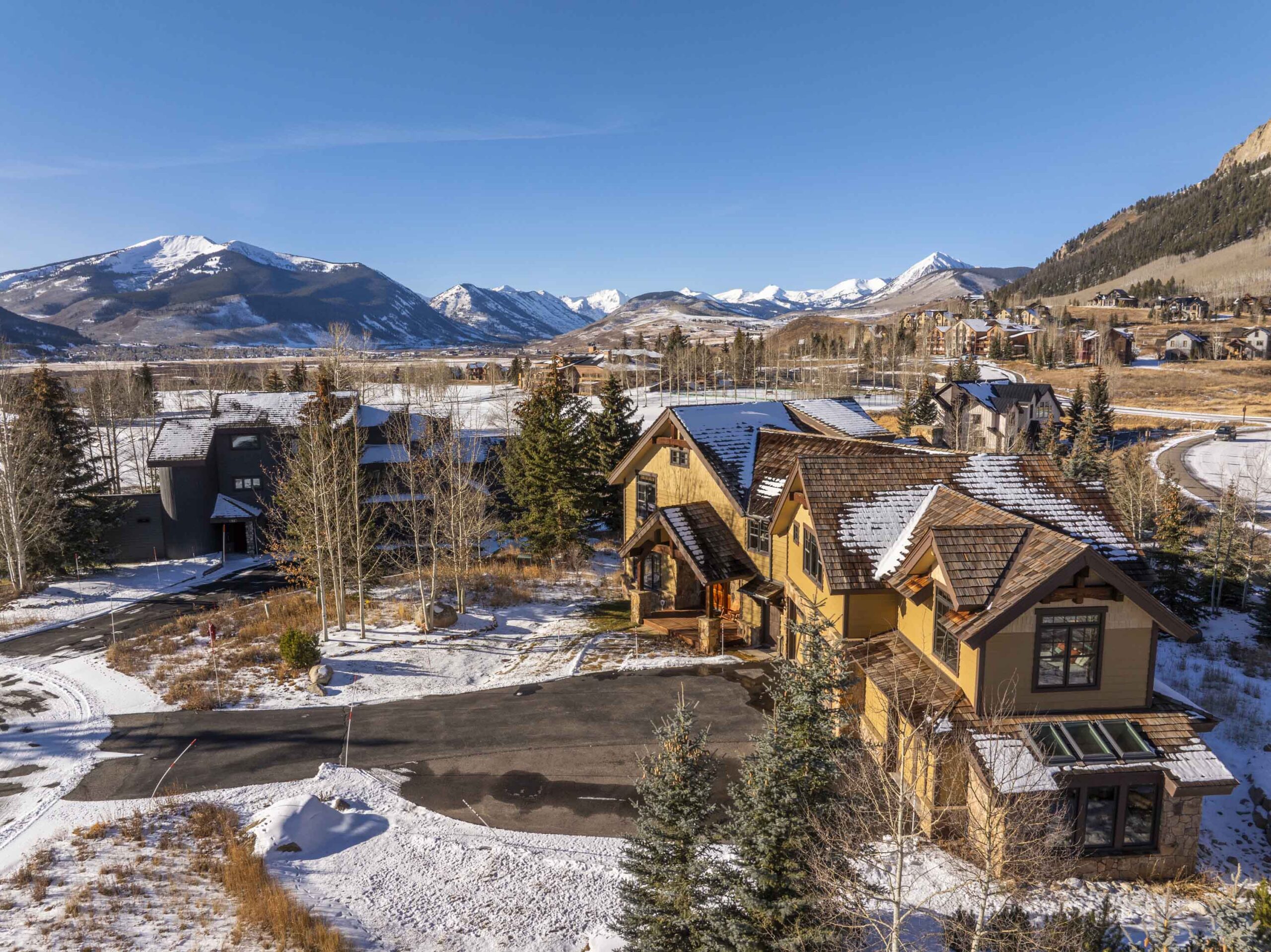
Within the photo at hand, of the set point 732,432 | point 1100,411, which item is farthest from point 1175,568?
point 1100,411

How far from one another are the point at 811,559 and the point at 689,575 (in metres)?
8.59

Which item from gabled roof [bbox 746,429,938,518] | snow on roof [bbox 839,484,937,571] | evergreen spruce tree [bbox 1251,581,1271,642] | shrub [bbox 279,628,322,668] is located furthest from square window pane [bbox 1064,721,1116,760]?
shrub [bbox 279,628,322,668]

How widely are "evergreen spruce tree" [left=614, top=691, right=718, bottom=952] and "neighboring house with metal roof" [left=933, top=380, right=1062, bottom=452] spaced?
69290 millimetres

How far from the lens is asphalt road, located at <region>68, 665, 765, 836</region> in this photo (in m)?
17.1

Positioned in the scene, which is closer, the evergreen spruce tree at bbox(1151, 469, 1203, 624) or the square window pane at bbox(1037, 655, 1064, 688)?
the square window pane at bbox(1037, 655, 1064, 688)

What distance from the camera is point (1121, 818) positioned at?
14727 mm

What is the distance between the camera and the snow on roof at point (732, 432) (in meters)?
29.2

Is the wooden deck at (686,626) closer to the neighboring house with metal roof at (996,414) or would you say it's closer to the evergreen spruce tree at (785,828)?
the evergreen spruce tree at (785,828)

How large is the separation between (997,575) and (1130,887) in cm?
658

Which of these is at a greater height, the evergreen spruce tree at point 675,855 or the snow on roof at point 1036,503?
the snow on roof at point 1036,503

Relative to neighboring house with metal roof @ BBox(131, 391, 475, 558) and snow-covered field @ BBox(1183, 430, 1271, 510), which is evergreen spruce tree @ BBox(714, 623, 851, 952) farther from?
snow-covered field @ BBox(1183, 430, 1271, 510)

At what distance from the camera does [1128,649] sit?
1572cm

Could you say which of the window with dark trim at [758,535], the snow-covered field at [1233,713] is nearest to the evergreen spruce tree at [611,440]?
the window with dark trim at [758,535]

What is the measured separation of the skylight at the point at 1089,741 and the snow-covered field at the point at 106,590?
37790 mm
